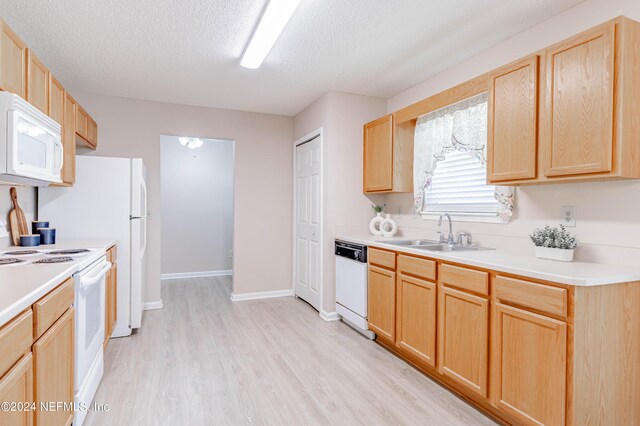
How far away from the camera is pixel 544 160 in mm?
2082

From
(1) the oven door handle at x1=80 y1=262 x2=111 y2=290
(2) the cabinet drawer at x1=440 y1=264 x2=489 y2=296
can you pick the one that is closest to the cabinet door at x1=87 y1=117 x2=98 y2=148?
(1) the oven door handle at x1=80 y1=262 x2=111 y2=290

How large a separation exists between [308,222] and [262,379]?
85.0 inches

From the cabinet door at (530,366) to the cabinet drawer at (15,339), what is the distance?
2.13 m

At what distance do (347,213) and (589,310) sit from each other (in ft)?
8.21

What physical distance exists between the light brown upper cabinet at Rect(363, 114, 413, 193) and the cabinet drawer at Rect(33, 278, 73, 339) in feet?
8.87

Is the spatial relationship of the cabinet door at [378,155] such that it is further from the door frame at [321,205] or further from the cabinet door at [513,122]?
the cabinet door at [513,122]

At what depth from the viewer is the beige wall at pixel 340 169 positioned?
3.85m

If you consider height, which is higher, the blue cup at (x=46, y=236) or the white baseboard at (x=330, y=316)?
the blue cup at (x=46, y=236)

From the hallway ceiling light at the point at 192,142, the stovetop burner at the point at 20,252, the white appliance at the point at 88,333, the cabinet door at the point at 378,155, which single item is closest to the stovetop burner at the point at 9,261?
the stovetop burner at the point at 20,252

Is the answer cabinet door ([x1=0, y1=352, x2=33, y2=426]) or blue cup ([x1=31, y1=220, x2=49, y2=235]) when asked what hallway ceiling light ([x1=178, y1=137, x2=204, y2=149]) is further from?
cabinet door ([x1=0, y1=352, x2=33, y2=426])

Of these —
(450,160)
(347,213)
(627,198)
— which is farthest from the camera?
(347,213)

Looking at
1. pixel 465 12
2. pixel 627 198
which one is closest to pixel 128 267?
pixel 465 12

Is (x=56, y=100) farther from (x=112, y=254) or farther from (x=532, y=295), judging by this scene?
(x=532, y=295)

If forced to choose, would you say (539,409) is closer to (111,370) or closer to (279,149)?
(111,370)
